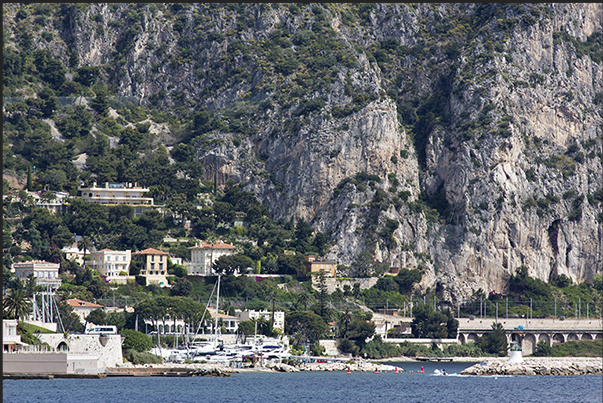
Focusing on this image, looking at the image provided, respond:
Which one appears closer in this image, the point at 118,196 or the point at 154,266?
the point at 154,266

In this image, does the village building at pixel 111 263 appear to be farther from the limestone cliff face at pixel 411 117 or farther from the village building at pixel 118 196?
the limestone cliff face at pixel 411 117

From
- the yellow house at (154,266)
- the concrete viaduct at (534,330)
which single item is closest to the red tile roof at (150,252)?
the yellow house at (154,266)

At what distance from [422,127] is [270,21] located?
3179 centimetres

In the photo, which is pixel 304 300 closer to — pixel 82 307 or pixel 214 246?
pixel 214 246

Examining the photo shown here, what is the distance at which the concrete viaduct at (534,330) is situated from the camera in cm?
12706

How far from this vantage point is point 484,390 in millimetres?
75812

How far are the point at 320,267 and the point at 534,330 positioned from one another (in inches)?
1159

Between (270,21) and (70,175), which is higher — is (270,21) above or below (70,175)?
above

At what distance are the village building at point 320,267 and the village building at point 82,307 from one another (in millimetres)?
33004

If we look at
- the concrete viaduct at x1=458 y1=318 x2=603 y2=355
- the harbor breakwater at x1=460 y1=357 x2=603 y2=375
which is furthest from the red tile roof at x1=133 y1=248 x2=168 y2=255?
the harbor breakwater at x1=460 y1=357 x2=603 y2=375

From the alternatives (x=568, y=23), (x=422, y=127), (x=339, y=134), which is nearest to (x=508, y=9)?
(x=568, y=23)

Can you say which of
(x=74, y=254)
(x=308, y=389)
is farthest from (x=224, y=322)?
(x=308, y=389)

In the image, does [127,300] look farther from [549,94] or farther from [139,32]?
[549,94]

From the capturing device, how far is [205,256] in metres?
130
